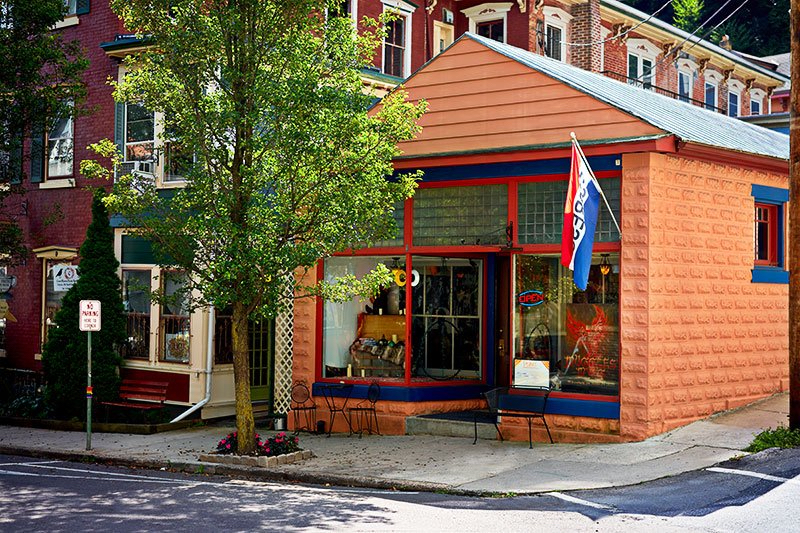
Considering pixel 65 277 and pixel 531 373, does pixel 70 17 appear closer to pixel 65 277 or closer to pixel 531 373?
pixel 65 277

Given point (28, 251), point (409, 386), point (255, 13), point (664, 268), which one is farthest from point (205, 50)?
point (28, 251)

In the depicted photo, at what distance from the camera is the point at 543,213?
588 inches

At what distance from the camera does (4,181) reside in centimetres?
2109

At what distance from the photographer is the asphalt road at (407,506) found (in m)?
9.34

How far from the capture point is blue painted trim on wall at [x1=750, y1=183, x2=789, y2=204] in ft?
53.2

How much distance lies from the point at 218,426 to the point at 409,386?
4.93 m

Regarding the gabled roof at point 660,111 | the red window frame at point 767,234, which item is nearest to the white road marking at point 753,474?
the gabled roof at point 660,111

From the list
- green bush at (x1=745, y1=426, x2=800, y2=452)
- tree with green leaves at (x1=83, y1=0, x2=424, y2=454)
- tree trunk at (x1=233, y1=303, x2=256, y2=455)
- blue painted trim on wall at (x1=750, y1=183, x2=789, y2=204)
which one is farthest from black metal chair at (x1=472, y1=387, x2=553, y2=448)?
blue painted trim on wall at (x1=750, y1=183, x2=789, y2=204)

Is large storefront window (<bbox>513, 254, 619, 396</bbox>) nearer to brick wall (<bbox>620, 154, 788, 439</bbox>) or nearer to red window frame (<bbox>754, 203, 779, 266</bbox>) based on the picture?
brick wall (<bbox>620, 154, 788, 439</bbox>)

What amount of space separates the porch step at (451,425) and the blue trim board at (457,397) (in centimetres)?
35

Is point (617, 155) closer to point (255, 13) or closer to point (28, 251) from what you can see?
point (255, 13)

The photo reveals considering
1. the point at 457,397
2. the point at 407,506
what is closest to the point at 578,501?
the point at 407,506

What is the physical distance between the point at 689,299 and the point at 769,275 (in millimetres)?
2755

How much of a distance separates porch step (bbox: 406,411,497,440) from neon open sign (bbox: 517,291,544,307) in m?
2.01
